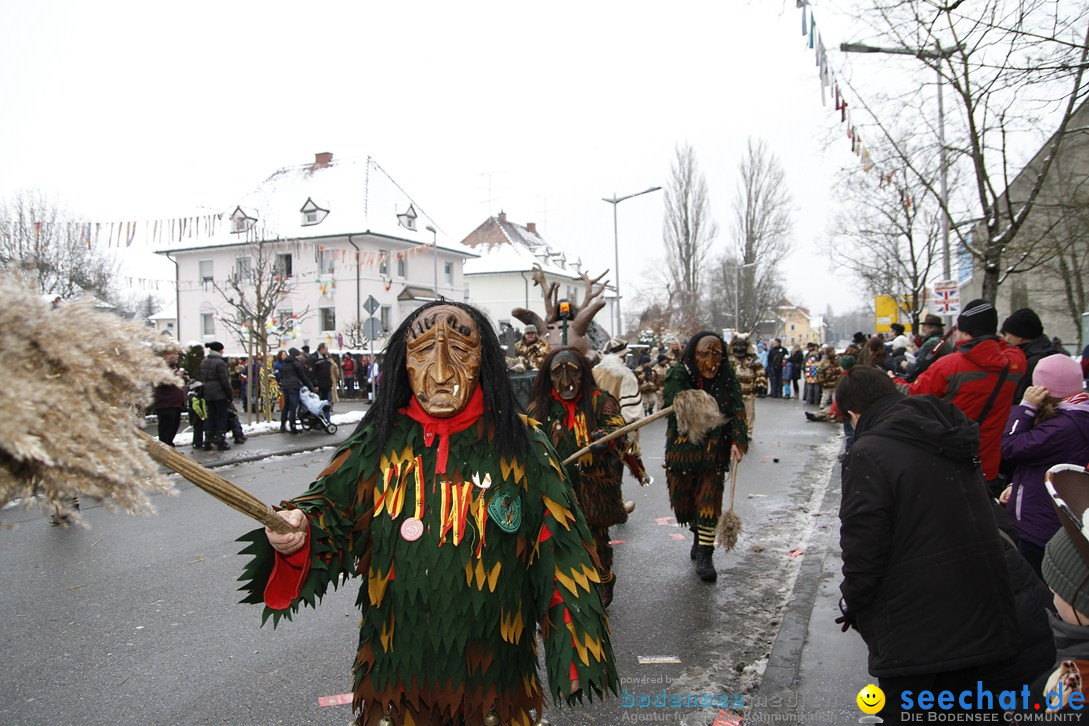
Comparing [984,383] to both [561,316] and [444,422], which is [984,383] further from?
[561,316]

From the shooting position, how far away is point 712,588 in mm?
5910

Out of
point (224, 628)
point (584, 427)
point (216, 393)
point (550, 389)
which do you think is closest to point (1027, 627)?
point (584, 427)

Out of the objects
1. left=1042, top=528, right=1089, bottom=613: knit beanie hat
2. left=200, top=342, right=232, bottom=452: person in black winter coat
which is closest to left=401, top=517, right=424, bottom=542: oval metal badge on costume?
left=1042, top=528, right=1089, bottom=613: knit beanie hat

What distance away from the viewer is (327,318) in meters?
40.3

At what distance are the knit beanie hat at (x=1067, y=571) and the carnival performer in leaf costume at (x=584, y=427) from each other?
128 inches

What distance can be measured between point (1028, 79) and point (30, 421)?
7719 millimetres

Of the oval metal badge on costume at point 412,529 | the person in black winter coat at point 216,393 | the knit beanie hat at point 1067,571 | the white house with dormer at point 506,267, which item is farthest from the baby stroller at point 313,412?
the white house with dormer at point 506,267

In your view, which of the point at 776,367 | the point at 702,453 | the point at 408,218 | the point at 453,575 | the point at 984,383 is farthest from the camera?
the point at 408,218

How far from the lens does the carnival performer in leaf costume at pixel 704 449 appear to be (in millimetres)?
6098

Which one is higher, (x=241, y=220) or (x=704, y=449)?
(x=241, y=220)

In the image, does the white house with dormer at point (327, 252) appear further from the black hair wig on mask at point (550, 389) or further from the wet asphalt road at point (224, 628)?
the black hair wig on mask at point (550, 389)

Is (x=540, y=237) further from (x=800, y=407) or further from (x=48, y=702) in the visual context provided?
(x=48, y=702)

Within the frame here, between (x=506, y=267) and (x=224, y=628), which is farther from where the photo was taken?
(x=506, y=267)

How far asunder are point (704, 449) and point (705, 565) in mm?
963
